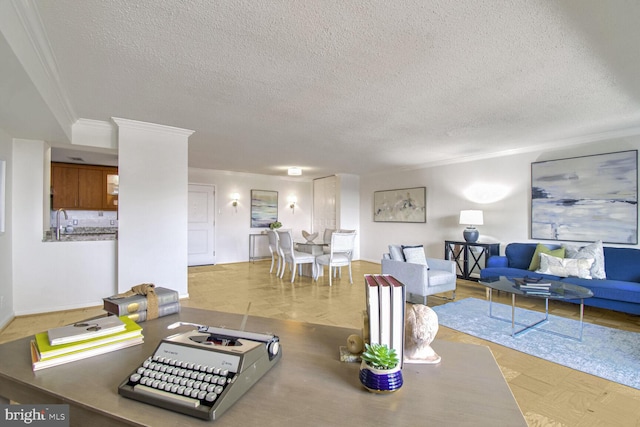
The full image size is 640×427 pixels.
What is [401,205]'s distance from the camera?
7.23 meters

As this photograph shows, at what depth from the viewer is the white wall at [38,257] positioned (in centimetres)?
366

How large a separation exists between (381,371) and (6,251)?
14.8 feet

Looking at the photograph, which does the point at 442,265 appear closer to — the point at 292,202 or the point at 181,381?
the point at 181,381

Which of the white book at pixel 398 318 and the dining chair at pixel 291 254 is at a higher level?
the white book at pixel 398 318

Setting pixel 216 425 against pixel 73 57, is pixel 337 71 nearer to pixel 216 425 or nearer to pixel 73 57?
pixel 73 57

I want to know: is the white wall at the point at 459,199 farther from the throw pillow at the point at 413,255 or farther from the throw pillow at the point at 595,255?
the throw pillow at the point at 413,255

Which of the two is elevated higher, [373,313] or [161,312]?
[373,313]

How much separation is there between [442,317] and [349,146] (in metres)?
2.94

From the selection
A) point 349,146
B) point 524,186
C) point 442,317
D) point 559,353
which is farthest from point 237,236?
point 559,353

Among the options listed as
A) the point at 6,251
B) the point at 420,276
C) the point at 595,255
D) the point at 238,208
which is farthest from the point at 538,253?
the point at 6,251

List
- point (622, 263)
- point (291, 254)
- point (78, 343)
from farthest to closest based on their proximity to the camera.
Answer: point (291, 254), point (622, 263), point (78, 343)

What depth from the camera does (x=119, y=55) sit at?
2338 millimetres

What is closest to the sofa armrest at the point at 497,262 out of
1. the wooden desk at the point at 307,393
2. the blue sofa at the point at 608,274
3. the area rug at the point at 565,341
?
the blue sofa at the point at 608,274

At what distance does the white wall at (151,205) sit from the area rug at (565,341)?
3485 millimetres
